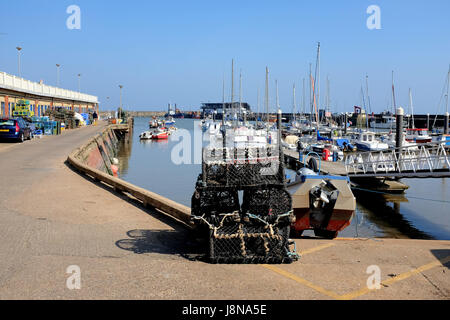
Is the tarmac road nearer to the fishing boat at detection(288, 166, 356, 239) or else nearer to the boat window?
the fishing boat at detection(288, 166, 356, 239)

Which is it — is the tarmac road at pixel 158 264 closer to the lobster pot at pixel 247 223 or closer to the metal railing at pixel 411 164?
the lobster pot at pixel 247 223

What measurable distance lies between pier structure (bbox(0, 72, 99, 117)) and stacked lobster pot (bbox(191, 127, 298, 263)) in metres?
29.3

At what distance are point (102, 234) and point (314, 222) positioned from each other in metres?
6.63

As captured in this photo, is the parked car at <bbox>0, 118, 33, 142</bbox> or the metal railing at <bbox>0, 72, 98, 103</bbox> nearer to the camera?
the parked car at <bbox>0, 118, 33, 142</bbox>

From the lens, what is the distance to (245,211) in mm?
7309

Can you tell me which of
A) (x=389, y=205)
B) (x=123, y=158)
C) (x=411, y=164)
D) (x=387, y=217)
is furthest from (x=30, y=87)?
(x=411, y=164)

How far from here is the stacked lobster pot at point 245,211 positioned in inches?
267

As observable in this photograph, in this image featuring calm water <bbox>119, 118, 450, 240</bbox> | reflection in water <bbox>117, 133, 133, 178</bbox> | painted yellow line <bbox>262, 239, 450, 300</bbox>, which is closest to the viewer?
painted yellow line <bbox>262, 239, 450, 300</bbox>

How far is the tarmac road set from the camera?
18.0ft

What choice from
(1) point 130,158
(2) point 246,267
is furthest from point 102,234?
(1) point 130,158

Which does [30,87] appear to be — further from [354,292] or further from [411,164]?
[354,292]

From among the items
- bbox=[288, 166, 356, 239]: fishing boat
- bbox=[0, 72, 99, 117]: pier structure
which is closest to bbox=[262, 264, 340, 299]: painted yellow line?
bbox=[288, 166, 356, 239]: fishing boat

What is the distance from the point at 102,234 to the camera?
26.8 feet

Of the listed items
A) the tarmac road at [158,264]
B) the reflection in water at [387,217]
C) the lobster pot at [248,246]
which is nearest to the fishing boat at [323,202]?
the tarmac road at [158,264]
